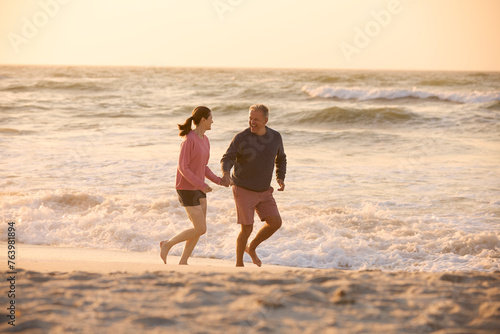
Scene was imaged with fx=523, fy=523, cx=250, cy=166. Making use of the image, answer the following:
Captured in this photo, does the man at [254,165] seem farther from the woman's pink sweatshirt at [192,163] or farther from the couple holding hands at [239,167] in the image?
the woman's pink sweatshirt at [192,163]

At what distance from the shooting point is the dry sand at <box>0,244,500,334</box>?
298cm

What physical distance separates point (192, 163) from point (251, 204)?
28.9 inches

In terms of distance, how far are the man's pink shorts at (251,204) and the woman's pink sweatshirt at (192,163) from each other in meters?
0.29

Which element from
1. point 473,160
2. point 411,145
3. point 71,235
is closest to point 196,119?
point 71,235

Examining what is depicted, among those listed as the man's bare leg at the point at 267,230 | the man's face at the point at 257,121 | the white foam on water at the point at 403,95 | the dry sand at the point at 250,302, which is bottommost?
the dry sand at the point at 250,302

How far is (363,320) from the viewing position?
10.0 ft

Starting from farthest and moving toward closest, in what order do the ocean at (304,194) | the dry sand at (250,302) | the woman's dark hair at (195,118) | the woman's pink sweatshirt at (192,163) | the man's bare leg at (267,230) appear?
the ocean at (304,194), the man's bare leg at (267,230), the woman's dark hair at (195,118), the woman's pink sweatshirt at (192,163), the dry sand at (250,302)

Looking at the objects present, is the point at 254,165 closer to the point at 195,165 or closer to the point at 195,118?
the point at 195,165

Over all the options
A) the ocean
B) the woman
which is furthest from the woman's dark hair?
the ocean

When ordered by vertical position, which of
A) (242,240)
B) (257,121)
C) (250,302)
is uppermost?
(257,121)

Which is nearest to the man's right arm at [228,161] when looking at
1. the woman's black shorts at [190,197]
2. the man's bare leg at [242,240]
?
the woman's black shorts at [190,197]

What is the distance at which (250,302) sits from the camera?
334 cm

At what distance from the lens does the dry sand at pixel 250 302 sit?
2.98m

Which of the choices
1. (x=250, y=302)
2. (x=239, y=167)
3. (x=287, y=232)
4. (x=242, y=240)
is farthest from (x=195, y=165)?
(x=287, y=232)
